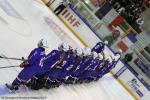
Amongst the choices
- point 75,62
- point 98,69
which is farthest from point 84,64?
point 98,69

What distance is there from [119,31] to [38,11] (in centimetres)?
288

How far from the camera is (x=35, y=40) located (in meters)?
10.8

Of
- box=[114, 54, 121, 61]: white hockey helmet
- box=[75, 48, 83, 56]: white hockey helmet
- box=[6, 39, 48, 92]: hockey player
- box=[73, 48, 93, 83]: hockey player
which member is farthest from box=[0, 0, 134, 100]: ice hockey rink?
box=[75, 48, 83, 56]: white hockey helmet

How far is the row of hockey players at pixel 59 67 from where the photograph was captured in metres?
7.37

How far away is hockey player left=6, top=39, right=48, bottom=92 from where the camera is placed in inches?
287

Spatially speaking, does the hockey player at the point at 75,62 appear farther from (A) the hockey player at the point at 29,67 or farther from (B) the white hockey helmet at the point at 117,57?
(B) the white hockey helmet at the point at 117,57

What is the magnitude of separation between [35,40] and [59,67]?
2515mm

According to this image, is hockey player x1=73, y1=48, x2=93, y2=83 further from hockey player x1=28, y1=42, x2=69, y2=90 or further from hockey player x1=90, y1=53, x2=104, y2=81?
hockey player x1=28, y1=42, x2=69, y2=90

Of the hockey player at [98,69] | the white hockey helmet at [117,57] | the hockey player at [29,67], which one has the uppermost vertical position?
the white hockey helmet at [117,57]

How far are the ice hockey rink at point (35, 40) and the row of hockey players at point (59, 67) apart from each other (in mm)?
216

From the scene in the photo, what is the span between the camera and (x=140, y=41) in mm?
13539

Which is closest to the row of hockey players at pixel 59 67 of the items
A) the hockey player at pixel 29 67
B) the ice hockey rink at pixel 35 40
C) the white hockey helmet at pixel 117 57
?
the hockey player at pixel 29 67

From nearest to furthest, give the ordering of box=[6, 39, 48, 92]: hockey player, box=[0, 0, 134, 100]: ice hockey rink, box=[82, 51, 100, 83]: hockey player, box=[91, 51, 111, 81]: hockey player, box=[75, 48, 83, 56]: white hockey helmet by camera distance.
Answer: box=[6, 39, 48, 92]: hockey player
box=[0, 0, 134, 100]: ice hockey rink
box=[75, 48, 83, 56]: white hockey helmet
box=[82, 51, 100, 83]: hockey player
box=[91, 51, 111, 81]: hockey player

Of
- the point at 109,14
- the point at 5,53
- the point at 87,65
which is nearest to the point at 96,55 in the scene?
the point at 87,65
